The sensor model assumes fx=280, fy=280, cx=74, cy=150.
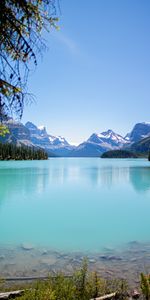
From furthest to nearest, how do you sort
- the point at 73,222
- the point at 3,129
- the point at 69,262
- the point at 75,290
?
the point at 73,222 → the point at 69,262 → the point at 75,290 → the point at 3,129

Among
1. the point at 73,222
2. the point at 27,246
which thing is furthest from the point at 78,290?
the point at 73,222

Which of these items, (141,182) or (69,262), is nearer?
(69,262)

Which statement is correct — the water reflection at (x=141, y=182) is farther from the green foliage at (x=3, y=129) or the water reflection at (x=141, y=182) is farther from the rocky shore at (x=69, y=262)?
the green foliage at (x=3, y=129)

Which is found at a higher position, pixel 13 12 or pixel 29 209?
pixel 13 12

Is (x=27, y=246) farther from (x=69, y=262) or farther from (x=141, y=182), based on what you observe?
(x=141, y=182)

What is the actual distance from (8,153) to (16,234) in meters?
165

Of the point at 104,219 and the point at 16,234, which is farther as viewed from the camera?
the point at 104,219

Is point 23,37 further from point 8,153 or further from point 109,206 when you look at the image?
point 8,153

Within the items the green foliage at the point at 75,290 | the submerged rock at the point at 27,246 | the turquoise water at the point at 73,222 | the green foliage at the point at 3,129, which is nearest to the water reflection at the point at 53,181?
the turquoise water at the point at 73,222

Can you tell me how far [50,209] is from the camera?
31.6 m

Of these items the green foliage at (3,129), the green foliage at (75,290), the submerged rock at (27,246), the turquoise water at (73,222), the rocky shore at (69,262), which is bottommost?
the turquoise water at (73,222)

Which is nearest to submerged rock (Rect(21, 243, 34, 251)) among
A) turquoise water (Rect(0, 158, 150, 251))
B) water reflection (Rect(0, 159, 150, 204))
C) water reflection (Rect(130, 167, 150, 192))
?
turquoise water (Rect(0, 158, 150, 251))

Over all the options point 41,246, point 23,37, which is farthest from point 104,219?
point 23,37

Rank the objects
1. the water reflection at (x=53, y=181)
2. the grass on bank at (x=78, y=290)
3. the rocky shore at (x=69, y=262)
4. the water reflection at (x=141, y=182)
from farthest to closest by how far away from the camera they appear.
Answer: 1. the water reflection at (x=141, y=182)
2. the water reflection at (x=53, y=181)
3. the rocky shore at (x=69, y=262)
4. the grass on bank at (x=78, y=290)
